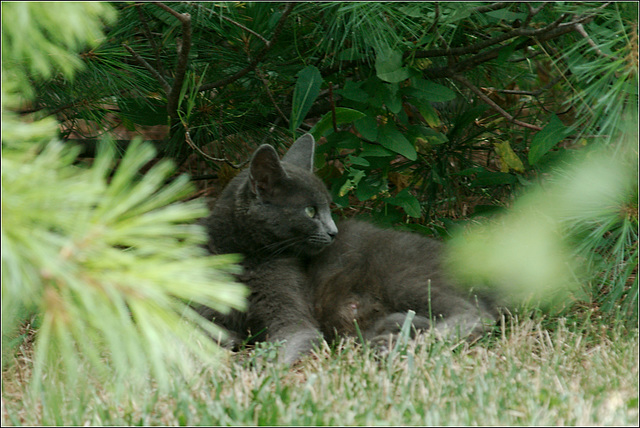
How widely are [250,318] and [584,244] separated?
115 centimetres

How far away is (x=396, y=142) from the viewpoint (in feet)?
8.38

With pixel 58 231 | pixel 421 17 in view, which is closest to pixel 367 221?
pixel 421 17

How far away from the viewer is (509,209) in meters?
2.73

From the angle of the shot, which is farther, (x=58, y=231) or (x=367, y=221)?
(x=367, y=221)

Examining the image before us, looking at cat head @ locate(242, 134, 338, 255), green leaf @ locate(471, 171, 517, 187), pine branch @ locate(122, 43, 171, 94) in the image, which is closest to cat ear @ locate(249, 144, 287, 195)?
cat head @ locate(242, 134, 338, 255)

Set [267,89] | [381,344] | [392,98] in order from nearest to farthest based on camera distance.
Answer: [381,344]
[392,98]
[267,89]

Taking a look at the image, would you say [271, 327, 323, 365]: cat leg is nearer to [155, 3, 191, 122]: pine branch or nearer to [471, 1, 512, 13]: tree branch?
[155, 3, 191, 122]: pine branch

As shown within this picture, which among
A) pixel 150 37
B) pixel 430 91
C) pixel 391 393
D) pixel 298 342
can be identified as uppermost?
pixel 150 37

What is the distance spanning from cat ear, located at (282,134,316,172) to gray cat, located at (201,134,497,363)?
5 cm

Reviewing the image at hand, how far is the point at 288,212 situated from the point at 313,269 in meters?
0.24

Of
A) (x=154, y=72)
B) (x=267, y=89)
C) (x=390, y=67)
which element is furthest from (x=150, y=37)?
(x=390, y=67)

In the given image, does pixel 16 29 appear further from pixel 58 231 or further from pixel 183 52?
pixel 183 52

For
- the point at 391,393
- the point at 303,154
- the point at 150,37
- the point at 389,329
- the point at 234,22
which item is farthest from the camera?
the point at 303,154

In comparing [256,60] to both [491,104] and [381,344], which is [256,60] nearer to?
[491,104]
